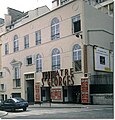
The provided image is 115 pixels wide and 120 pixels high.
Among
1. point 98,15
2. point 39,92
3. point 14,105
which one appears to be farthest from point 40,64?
point 14,105

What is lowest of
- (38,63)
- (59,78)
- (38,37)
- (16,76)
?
(16,76)

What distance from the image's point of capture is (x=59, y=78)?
39.4 m

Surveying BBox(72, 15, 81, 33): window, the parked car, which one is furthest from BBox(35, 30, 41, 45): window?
the parked car

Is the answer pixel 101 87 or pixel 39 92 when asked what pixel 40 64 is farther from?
pixel 101 87

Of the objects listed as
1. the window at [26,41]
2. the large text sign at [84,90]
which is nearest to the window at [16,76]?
the window at [26,41]

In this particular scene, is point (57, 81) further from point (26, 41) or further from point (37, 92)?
point (26, 41)

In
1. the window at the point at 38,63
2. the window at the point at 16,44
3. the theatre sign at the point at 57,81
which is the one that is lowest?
the theatre sign at the point at 57,81

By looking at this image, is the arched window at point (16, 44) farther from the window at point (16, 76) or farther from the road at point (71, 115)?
the road at point (71, 115)

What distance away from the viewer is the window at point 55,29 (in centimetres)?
4058

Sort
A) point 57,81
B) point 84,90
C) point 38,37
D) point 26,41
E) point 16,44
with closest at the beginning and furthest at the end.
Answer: point 84,90 → point 57,81 → point 38,37 → point 26,41 → point 16,44

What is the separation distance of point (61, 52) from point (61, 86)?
4464 mm

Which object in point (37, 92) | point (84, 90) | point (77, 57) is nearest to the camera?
point (84, 90)

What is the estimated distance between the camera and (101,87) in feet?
115

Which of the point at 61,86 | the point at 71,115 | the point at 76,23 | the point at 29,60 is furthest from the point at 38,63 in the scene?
the point at 71,115
